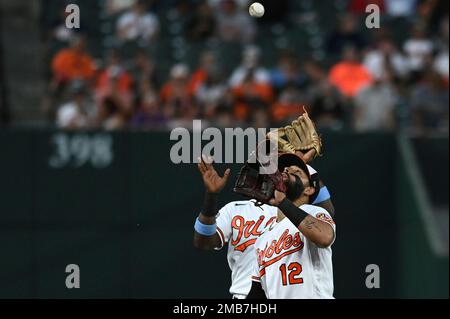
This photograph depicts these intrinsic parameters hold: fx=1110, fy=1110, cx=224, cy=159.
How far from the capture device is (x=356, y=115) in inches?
522

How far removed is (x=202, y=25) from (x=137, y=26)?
0.92 metres

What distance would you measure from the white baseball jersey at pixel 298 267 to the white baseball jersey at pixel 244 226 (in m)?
0.59

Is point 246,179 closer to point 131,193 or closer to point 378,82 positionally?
point 131,193

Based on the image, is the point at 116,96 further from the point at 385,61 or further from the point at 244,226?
the point at 244,226

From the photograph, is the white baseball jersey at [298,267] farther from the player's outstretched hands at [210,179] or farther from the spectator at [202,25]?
the spectator at [202,25]

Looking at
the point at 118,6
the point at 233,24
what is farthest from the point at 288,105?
the point at 118,6

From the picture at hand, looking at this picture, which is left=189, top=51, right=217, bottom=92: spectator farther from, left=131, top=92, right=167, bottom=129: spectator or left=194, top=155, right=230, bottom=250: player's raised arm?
left=194, top=155, right=230, bottom=250: player's raised arm

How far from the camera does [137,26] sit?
617 inches

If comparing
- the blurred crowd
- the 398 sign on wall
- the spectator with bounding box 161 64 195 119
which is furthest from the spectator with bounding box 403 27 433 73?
the 398 sign on wall

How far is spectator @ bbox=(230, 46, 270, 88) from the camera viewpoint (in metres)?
13.8

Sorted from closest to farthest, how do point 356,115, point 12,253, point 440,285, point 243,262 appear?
point 243,262, point 440,285, point 12,253, point 356,115

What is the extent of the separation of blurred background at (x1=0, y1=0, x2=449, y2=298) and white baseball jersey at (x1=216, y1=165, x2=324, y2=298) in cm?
382
